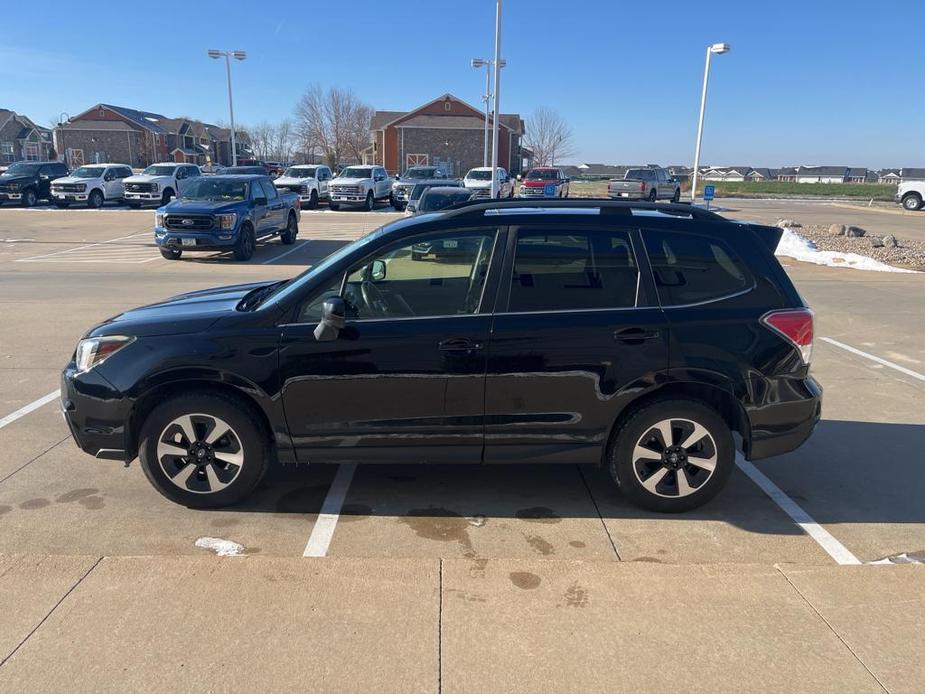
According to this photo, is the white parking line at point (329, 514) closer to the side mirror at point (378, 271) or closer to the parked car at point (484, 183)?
the side mirror at point (378, 271)

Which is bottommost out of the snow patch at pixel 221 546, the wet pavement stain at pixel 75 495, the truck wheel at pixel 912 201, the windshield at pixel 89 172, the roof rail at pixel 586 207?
the wet pavement stain at pixel 75 495

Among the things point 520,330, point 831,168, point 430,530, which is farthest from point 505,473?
point 831,168

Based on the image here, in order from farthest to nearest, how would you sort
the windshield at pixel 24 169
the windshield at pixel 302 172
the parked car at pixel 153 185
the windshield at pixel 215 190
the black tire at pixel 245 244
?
the windshield at pixel 302 172
the windshield at pixel 24 169
the parked car at pixel 153 185
the windshield at pixel 215 190
the black tire at pixel 245 244

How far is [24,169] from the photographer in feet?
→ 99.8

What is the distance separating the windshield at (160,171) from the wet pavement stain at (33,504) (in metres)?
29.1

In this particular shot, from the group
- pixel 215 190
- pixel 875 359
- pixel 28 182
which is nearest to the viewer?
pixel 875 359

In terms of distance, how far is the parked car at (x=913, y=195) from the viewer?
124ft

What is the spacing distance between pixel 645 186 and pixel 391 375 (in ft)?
99.6

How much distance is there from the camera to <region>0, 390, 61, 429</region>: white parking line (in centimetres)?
534

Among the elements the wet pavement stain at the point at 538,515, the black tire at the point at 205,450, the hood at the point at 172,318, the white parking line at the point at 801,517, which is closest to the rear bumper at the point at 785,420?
the white parking line at the point at 801,517

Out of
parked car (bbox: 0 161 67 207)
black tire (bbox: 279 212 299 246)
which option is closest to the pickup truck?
black tire (bbox: 279 212 299 246)

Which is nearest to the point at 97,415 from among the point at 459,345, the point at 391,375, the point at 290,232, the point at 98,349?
the point at 98,349

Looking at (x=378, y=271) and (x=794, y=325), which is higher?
(x=378, y=271)

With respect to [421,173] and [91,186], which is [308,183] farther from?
[91,186]
